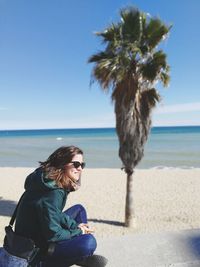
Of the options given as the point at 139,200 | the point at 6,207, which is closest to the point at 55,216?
the point at 6,207

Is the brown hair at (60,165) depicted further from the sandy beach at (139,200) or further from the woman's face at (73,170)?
the sandy beach at (139,200)

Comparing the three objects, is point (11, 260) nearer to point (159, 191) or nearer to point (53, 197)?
point (53, 197)

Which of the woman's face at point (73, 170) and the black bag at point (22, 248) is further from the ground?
the woman's face at point (73, 170)

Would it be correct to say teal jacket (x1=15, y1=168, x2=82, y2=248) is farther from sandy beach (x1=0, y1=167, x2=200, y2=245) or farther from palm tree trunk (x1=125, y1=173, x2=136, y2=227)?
palm tree trunk (x1=125, y1=173, x2=136, y2=227)

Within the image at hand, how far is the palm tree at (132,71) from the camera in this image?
8297mm

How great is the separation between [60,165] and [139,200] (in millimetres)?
9502

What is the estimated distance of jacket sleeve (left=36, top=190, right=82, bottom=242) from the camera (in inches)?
102

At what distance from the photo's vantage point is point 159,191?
1358 centimetres

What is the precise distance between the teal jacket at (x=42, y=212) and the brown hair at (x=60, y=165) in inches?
2.0

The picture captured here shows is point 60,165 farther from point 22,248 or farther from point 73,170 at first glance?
point 22,248

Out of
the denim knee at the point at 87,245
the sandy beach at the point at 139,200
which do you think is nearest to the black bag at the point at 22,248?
the denim knee at the point at 87,245

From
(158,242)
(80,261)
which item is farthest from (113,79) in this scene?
(80,261)

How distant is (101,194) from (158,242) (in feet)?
31.1

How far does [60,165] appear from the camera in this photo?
2.84 meters
